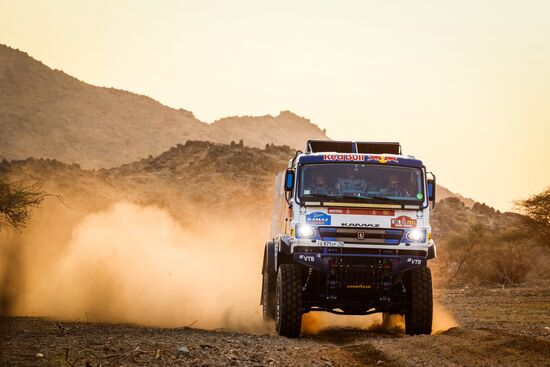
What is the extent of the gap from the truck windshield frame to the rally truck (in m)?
0.02

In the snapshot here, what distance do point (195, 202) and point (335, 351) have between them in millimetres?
44293

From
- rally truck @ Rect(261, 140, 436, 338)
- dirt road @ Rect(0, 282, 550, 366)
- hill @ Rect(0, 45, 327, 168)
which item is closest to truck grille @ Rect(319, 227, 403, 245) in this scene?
rally truck @ Rect(261, 140, 436, 338)

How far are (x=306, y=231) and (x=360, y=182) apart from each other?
4.67ft

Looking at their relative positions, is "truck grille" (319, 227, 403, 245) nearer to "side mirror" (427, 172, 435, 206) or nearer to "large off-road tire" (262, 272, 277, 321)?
"side mirror" (427, 172, 435, 206)

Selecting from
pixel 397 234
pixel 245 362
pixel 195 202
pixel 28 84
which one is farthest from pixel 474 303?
pixel 28 84

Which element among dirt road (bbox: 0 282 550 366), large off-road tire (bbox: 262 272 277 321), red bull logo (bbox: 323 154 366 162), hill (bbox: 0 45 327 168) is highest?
hill (bbox: 0 45 327 168)

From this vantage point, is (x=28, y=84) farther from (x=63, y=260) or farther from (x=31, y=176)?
(x=63, y=260)

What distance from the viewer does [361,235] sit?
14.4 meters

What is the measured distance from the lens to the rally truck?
47.3ft

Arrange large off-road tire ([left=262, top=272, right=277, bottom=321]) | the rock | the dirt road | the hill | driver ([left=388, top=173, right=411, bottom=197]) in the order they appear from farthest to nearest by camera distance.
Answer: the hill, large off-road tire ([left=262, top=272, right=277, bottom=321]), driver ([left=388, top=173, right=411, bottom=197]), the rock, the dirt road

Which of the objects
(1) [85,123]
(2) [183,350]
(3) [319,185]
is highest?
(1) [85,123]

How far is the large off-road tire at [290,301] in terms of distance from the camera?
14.6 metres

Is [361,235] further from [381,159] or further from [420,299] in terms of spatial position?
[420,299]

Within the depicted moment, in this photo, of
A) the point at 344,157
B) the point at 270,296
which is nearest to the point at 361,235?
the point at 344,157
